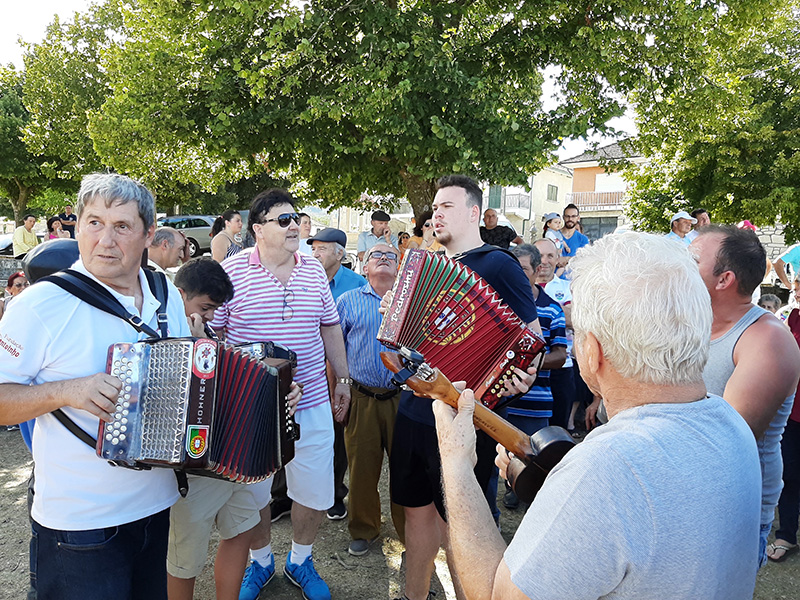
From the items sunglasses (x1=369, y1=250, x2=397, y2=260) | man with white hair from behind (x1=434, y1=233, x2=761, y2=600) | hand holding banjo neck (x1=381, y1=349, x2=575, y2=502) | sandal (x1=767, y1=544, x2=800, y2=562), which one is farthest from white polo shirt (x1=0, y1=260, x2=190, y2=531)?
sandal (x1=767, y1=544, x2=800, y2=562)

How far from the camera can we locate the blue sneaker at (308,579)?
338cm

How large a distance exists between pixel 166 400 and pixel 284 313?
4.94 ft

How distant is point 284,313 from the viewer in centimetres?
Answer: 347

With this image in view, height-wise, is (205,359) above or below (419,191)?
below

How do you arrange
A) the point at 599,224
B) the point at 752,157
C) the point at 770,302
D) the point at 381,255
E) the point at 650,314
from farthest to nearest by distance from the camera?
the point at 599,224 < the point at 752,157 < the point at 770,302 < the point at 381,255 < the point at 650,314

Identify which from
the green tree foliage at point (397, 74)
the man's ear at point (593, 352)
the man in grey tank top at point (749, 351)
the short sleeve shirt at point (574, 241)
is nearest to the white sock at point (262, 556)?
the man in grey tank top at point (749, 351)

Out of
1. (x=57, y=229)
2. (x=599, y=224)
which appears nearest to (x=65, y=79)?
(x=57, y=229)

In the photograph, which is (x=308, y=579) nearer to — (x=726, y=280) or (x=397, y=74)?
(x=726, y=280)

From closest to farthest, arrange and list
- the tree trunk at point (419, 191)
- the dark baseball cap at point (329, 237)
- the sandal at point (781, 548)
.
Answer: the sandal at point (781, 548), the dark baseball cap at point (329, 237), the tree trunk at point (419, 191)

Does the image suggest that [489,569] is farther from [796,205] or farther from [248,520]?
[796,205]

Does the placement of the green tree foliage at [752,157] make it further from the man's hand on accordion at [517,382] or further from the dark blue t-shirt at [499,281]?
the man's hand on accordion at [517,382]

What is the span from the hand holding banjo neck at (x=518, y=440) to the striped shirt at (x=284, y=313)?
52.9 inches

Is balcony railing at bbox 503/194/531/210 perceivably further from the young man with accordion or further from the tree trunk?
the young man with accordion

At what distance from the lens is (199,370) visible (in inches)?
80.1
